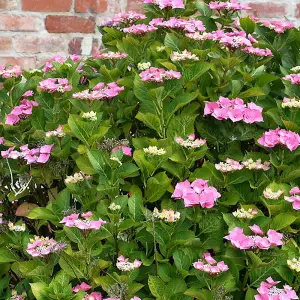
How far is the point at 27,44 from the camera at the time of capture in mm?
3195

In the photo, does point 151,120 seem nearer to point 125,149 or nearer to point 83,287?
point 125,149

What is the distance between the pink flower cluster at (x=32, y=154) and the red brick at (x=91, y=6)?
5.62 ft

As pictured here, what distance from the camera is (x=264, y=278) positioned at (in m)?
1.36

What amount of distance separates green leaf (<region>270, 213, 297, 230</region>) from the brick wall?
6.63 ft

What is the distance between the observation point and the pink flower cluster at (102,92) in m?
1.56

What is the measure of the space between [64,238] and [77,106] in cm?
34

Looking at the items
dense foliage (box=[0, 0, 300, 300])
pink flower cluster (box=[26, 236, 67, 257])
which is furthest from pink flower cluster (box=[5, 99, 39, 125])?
pink flower cluster (box=[26, 236, 67, 257])

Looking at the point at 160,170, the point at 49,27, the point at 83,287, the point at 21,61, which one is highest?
the point at 160,170

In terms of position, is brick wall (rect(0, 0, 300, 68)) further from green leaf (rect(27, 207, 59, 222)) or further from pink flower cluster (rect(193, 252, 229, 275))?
pink flower cluster (rect(193, 252, 229, 275))

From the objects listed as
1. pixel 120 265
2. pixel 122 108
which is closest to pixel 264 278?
pixel 120 265

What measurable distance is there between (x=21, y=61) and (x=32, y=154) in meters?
1.70

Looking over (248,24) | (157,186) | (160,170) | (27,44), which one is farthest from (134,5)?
(157,186)

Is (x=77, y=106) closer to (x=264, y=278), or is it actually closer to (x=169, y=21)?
(x=169, y=21)

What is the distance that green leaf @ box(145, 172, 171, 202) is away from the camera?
146cm
